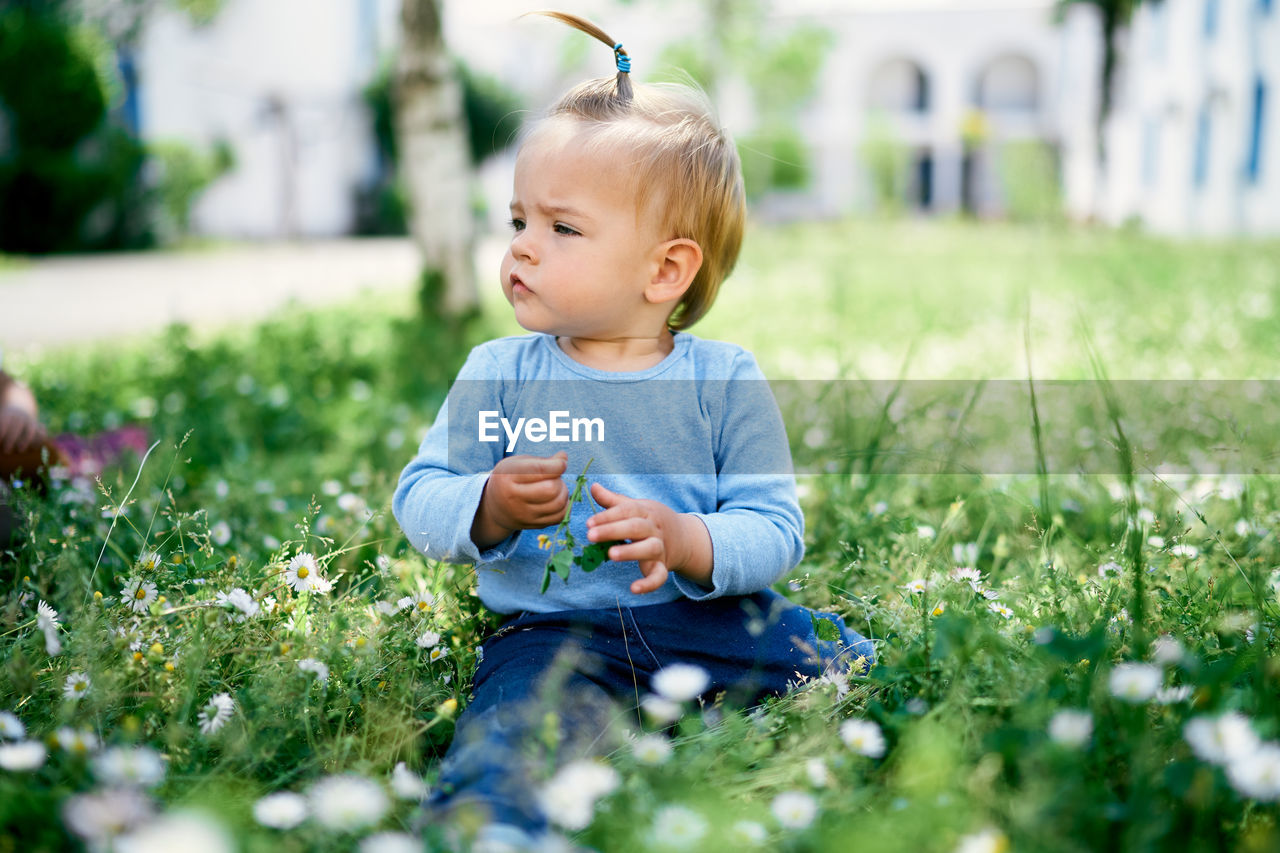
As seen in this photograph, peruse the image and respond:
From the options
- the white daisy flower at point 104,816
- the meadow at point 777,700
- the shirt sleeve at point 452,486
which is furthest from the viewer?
the shirt sleeve at point 452,486

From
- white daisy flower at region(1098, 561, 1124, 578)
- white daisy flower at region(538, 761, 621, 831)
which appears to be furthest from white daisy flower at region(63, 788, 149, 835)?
white daisy flower at region(1098, 561, 1124, 578)

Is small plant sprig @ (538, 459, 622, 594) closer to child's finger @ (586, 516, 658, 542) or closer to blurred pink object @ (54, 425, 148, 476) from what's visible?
child's finger @ (586, 516, 658, 542)

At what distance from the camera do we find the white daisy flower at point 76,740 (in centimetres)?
129

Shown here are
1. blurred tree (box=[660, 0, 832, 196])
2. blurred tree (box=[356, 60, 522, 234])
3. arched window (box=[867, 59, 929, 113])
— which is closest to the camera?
blurred tree (box=[660, 0, 832, 196])

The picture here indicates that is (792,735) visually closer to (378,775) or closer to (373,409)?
(378,775)

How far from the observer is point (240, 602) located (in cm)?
176

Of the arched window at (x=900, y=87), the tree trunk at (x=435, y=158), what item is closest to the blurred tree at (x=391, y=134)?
the tree trunk at (x=435, y=158)

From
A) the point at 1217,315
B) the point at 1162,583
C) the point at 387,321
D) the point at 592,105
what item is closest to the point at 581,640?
the point at 592,105

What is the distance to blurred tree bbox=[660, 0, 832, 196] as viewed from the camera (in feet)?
68.5

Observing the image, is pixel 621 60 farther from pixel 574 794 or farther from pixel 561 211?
pixel 574 794

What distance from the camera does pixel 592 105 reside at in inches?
78.7

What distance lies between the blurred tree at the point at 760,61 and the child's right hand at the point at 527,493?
1243cm

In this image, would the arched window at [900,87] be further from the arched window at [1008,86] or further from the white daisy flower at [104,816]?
the white daisy flower at [104,816]

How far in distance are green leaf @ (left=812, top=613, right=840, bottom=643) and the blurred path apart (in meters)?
4.02
